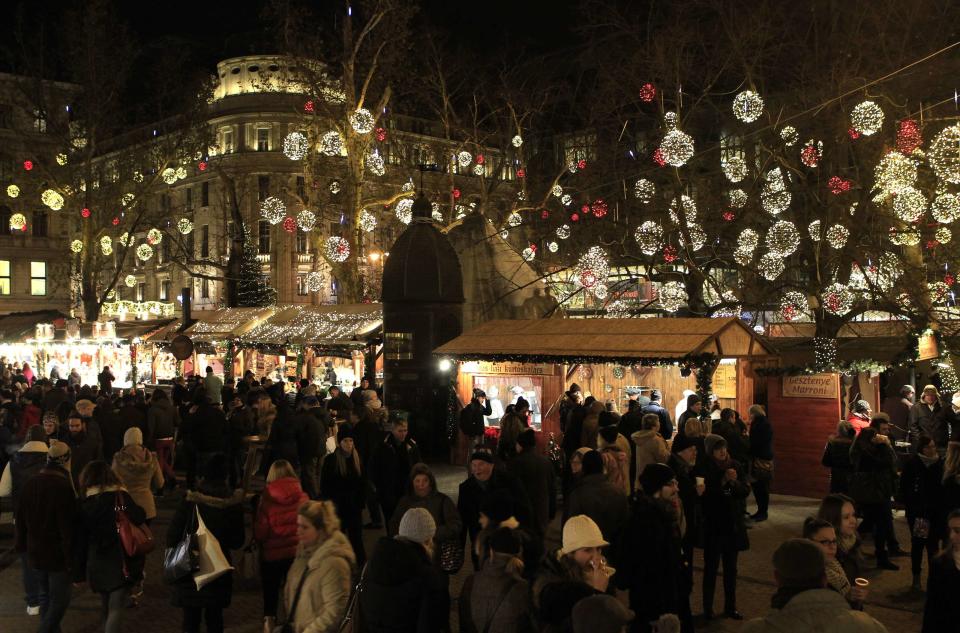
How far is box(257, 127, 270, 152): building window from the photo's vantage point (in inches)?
2323

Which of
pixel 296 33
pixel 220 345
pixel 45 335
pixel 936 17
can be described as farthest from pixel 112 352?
pixel 936 17

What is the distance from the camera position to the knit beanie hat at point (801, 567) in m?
3.84

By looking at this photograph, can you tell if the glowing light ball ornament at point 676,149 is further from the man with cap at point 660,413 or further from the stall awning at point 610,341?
the man with cap at point 660,413

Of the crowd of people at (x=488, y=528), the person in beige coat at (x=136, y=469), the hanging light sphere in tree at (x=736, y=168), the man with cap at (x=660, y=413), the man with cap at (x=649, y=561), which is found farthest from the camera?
the hanging light sphere in tree at (x=736, y=168)

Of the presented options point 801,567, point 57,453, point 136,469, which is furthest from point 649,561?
point 136,469

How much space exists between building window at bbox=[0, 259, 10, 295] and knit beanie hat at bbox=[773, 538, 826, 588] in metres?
61.2

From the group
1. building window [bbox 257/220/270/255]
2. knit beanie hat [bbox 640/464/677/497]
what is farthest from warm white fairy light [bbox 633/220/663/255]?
building window [bbox 257/220/270/255]

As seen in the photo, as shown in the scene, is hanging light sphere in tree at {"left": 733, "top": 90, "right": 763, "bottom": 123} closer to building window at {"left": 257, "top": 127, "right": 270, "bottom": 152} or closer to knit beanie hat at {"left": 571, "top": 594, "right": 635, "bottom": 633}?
knit beanie hat at {"left": 571, "top": 594, "right": 635, "bottom": 633}

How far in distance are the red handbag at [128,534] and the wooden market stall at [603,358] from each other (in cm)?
878

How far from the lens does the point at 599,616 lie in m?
3.51

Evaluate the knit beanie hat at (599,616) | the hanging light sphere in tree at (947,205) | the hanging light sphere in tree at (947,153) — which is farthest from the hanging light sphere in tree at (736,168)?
the knit beanie hat at (599,616)

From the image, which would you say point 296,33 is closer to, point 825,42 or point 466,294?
point 466,294

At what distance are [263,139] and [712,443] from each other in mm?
54220

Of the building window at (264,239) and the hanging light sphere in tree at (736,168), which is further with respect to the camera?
the building window at (264,239)
